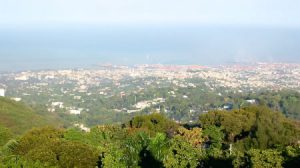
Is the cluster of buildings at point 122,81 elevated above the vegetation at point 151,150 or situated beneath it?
situated beneath

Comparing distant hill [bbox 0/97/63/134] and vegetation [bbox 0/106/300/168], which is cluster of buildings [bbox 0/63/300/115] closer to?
distant hill [bbox 0/97/63/134]

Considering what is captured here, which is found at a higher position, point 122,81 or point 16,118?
point 16,118

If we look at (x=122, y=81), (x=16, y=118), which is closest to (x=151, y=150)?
(x=16, y=118)

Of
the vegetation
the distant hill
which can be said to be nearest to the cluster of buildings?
the distant hill

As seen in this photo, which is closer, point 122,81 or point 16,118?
point 16,118

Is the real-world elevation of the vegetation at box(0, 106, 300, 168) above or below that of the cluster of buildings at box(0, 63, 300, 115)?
above

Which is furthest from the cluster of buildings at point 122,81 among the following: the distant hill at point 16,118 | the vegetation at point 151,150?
the vegetation at point 151,150

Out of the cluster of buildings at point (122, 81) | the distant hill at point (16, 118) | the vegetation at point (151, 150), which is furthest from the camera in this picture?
the cluster of buildings at point (122, 81)

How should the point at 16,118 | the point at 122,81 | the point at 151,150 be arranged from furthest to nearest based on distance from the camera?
the point at 122,81 → the point at 16,118 → the point at 151,150

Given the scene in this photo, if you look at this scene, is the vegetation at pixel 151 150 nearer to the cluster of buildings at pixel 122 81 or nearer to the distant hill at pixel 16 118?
the distant hill at pixel 16 118

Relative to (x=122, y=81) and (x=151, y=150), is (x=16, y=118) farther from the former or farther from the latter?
(x=122, y=81)

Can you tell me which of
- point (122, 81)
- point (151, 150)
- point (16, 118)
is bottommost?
point (122, 81)

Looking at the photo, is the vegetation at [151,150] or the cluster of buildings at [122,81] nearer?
the vegetation at [151,150]
